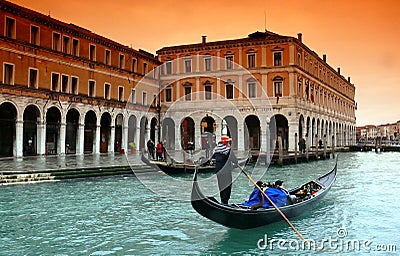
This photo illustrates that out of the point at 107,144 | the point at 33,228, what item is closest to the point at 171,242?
the point at 33,228

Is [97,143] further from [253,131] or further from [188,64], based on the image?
[253,131]

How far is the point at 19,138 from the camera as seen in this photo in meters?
21.1

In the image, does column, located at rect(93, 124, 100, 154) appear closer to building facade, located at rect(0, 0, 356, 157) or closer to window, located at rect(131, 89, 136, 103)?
building facade, located at rect(0, 0, 356, 157)

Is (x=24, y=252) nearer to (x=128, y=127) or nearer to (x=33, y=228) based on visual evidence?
(x=33, y=228)

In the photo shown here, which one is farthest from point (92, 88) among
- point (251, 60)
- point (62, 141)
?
point (251, 60)

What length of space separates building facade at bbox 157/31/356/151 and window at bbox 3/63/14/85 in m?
14.5

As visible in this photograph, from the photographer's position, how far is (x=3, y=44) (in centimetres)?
2045

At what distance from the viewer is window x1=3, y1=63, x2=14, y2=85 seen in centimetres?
2072

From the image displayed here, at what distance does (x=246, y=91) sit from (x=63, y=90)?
14317 millimetres

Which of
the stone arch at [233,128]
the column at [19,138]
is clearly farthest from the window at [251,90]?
the column at [19,138]

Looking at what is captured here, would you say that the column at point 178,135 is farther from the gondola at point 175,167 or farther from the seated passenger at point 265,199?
the seated passenger at point 265,199

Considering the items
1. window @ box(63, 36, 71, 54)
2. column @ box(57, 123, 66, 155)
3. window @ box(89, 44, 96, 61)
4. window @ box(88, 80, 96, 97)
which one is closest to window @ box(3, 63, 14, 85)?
column @ box(57, 123, 66, 155)

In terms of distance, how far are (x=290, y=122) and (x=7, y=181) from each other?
73.7 feet

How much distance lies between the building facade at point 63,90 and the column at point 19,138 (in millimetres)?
47
